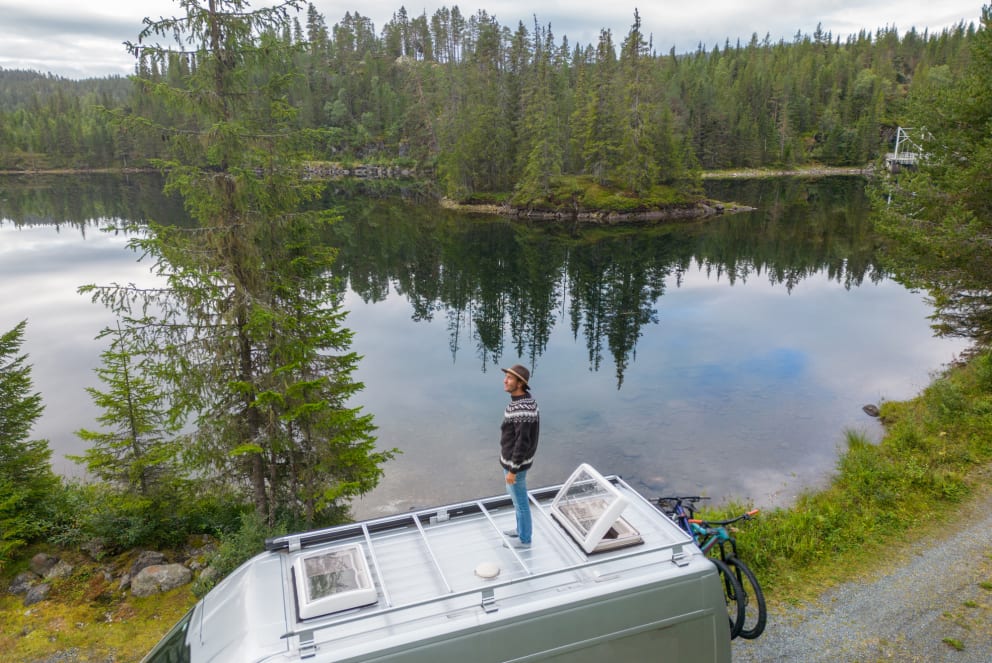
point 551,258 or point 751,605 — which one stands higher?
point 751,605

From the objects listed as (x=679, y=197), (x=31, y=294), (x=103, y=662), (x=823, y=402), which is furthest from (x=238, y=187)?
(x=679, y=197)

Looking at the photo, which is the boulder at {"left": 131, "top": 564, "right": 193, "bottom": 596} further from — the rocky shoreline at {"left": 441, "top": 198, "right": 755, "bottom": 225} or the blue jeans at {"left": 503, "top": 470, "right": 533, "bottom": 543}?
the rocky shoreline at {"left": 441, "top": 198, "right": 755, "bottom": 225}

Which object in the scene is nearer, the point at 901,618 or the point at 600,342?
the point at 901,618

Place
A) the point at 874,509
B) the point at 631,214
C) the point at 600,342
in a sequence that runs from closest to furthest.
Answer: the point at 874,509
the point at 600,342
the point at 631,214

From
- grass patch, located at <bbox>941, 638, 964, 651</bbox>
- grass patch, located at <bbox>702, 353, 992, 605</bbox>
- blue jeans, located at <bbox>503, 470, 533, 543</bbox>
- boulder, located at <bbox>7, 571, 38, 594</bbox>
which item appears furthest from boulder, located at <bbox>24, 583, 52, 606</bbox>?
grass patch, located at <bbox>941, 638, 964, 651</bbox>

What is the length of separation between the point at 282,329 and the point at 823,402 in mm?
21399

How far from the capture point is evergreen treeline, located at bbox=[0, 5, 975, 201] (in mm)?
79250

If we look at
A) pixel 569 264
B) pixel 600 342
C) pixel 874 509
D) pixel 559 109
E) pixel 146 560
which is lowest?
pixel 600 342

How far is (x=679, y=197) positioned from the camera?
77.9 m

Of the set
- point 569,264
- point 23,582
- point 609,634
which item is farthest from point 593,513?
point 569,264

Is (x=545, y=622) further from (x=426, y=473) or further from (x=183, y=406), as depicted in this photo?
(x=426, y=473)

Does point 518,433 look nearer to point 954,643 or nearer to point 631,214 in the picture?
point 954,643

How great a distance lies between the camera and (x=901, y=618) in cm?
881

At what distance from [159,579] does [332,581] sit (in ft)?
29.2
